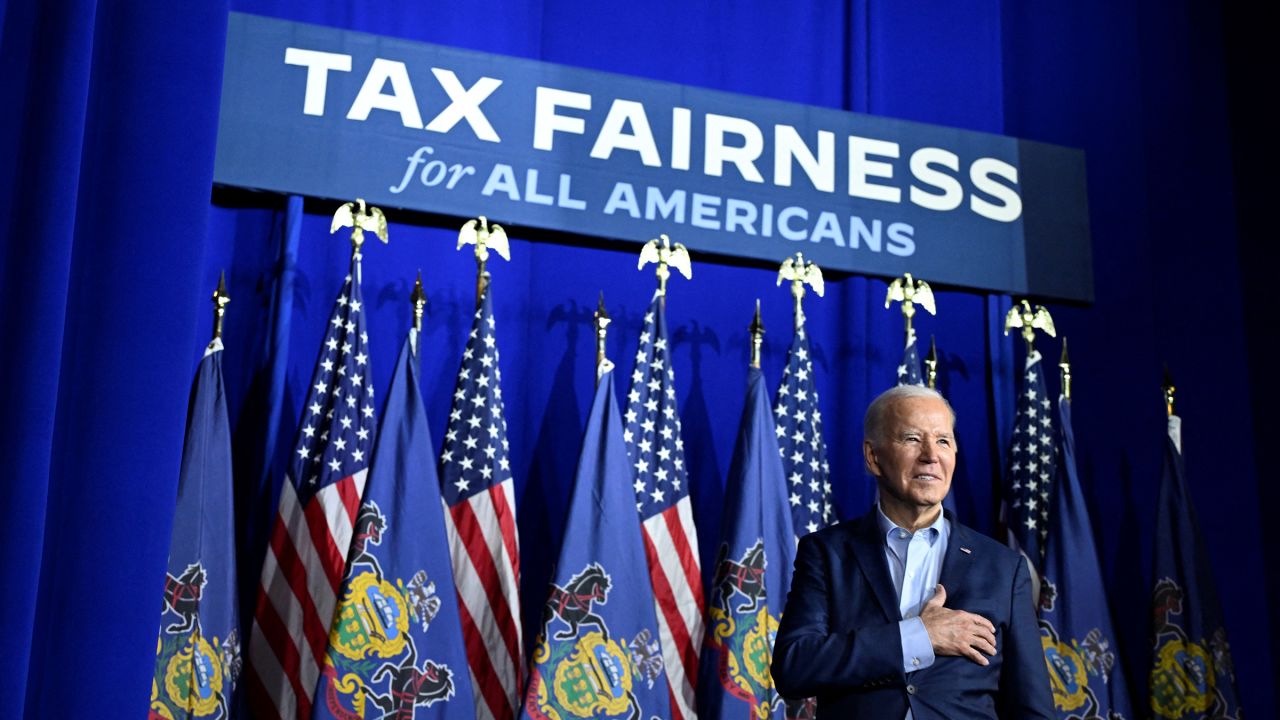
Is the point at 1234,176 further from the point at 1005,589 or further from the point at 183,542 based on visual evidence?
the point at 183,542

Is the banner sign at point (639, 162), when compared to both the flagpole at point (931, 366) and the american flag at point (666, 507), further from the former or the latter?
the american flag at point (666, 507)

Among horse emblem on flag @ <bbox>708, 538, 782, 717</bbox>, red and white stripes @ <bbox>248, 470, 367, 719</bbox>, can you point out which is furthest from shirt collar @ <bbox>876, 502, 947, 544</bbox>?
red and white stripes @ <bbox>248, 470, 367, 719</bbox>

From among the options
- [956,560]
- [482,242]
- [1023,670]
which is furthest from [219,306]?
[1023,670]

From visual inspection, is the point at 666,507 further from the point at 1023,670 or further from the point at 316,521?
the point at 1023,670

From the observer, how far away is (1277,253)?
5297mm

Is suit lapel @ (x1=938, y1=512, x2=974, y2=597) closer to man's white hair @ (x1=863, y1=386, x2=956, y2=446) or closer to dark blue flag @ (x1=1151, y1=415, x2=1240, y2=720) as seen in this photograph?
man's white hair @ (x1=863, y1=386, x2=956, y2=446)

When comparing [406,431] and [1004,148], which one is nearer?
[406,431]

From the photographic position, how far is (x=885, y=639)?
2242 millimetres

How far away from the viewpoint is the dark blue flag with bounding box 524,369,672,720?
4.04 meters

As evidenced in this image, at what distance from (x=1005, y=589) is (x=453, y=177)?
9.33 feet

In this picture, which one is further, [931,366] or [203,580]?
[931,366]

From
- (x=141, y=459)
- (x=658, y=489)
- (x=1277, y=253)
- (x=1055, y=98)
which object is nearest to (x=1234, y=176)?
(x=1277, y=253)

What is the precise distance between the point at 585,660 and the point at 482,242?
55.2 inches

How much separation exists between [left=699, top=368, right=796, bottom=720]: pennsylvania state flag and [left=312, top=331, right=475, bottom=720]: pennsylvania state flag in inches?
31.0
